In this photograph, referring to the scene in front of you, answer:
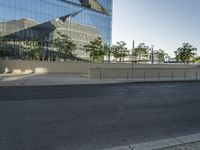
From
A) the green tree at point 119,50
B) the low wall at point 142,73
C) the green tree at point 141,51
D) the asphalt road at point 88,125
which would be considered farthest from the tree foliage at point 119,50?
the asphalt road at point 88,125

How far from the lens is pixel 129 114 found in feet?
27.4

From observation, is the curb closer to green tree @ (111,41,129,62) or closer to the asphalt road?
the asphalt road

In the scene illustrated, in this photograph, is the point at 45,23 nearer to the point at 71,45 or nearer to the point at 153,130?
the point at 71,45

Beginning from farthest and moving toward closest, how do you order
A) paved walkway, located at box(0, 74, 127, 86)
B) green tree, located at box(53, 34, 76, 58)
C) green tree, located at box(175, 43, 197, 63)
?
green tree, located at box(175, 43, 197, 63) < green tree, located at box(53, 34, 76, 58) < paved walkway, located at box(0, 74, 127, 86)

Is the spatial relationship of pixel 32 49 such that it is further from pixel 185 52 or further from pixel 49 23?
pixel 185 52

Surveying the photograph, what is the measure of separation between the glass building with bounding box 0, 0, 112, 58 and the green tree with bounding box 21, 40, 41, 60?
0.77 feet

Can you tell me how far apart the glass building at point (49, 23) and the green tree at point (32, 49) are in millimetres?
234

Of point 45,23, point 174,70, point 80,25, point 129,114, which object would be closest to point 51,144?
point 129,114

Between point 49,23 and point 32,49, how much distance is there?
9.33m

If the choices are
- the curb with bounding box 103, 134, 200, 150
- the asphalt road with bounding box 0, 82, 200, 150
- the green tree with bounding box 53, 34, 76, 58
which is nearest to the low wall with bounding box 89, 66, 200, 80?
the asphalt road with bounding box 0, 82, 200, 150

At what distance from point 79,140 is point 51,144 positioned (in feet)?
2.25

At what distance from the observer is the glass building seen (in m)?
43.4

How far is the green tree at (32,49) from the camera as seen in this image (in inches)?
1691

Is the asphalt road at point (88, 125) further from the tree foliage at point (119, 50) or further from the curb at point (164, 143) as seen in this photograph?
the tree foliage at point (119, 50)
